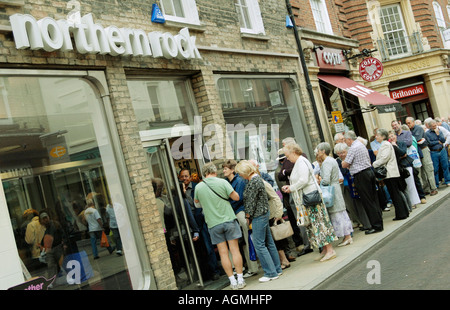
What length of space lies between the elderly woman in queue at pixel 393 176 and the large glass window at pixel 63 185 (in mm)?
5284

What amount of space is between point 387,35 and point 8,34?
18511 mm

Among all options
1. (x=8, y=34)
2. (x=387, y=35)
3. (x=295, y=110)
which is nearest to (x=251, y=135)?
(x=295, y=110)

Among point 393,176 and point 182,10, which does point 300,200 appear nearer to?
point 393,176

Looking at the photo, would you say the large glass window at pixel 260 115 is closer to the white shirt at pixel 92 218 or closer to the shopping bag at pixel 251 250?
the shopping bag at pixel 251 250

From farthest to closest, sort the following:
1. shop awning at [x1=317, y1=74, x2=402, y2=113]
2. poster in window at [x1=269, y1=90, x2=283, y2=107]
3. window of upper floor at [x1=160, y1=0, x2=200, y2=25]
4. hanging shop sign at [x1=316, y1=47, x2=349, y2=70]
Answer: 1. shop awning at [x1=317, y1=74, x2=402, y2=113]
2. hanging shop sign at [x1=316, y1=47, x2=349, y2=70]
3. poster in window at [x1=269, y1=90, x2=283, y2=107]
4. window of upper floor at [x1=160, y1=0, x2=200, y2=25]

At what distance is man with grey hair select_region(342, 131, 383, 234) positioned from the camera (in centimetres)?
915

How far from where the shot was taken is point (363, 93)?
614 inches

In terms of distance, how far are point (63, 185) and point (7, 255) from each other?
3.90 feet

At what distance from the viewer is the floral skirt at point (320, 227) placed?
7836 mm

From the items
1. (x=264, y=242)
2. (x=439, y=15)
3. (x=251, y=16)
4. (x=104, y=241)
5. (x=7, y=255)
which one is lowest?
(x=264, y=242)

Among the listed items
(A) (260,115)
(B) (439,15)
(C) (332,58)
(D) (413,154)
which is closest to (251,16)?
(A) (260,115)

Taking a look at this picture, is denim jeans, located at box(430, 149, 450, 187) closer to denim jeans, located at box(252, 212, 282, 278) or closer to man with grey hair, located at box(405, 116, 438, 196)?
man with grey hair, located at box(405, 116, 438, 196)

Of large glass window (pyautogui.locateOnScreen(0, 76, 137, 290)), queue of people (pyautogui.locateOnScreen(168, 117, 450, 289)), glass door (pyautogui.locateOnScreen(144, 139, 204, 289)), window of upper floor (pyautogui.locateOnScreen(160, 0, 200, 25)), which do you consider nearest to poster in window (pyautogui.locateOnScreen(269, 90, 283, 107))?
queue of people (pyautogui.locateOnScreen(168, 117, 450, 289))

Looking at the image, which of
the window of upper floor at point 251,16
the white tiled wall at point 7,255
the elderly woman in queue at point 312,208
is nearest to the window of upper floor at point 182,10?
the window of upper floor at point 251,16
